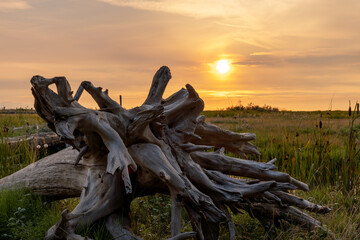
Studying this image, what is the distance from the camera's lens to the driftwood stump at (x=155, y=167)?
176 inches

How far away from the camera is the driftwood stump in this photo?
4.46m

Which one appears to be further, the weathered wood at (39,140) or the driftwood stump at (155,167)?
the weathered wood at (39,140)

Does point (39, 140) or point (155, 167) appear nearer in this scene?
point (155, 167)

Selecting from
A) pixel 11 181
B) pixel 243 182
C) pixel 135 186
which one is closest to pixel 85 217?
pixel 135 186

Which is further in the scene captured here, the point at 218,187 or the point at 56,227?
the point at 218,187

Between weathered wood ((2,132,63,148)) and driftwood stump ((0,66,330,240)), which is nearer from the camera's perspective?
driftwood stump ((0,66,330,240))

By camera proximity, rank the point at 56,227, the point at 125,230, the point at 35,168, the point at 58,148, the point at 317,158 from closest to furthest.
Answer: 1. the point at 56,227
2. the point at 125,230
3. the point at 35,168
4. the point at 317,158
5. the point at 58,148

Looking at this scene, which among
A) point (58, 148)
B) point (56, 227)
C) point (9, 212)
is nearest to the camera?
point (56, 227)

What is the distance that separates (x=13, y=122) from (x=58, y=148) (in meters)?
8.57

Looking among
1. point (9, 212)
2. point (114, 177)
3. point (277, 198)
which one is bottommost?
point (9, 212)

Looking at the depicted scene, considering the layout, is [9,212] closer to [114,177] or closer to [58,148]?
[114,177]

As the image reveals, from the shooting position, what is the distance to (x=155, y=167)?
15.2 feet

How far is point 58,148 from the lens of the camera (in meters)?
10.7

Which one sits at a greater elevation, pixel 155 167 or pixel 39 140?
pixel 155 167
